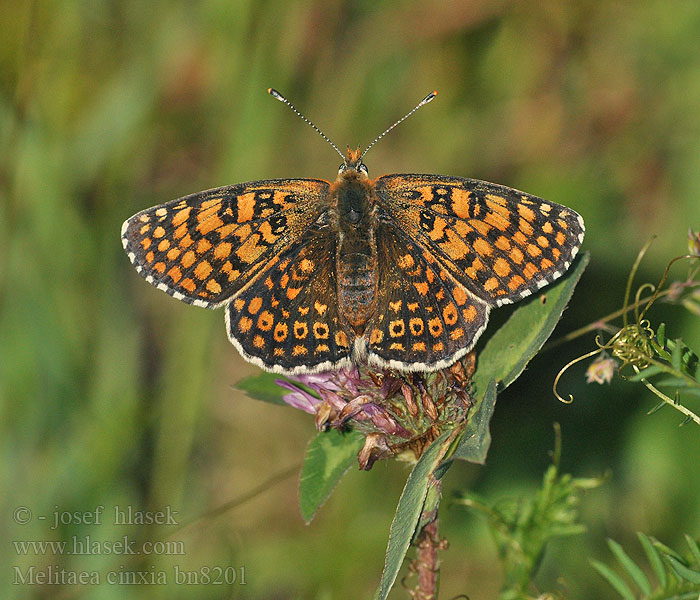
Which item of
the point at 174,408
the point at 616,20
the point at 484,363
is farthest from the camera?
the point at 616,20

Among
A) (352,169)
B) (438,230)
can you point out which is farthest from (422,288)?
(352,169)

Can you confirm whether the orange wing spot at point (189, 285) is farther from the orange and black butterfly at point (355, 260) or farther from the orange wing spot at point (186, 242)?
the orange wing spot at point (186, 242)

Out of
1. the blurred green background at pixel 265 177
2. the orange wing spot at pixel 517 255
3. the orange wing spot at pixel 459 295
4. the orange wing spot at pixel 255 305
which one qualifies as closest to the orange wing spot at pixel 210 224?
the orange wing spot at pixel 255 305

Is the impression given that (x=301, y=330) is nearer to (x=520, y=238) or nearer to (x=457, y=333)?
(x=457, y=333)

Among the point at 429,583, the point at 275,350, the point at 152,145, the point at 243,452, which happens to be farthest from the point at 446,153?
the point at 429,583

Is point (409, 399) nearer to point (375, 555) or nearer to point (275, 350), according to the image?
point (275, 350)

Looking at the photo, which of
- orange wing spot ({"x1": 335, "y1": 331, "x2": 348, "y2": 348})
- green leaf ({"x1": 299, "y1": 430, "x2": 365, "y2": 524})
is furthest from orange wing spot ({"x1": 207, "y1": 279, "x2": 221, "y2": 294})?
green leaf ({"x1": 299, "y1": 430, "x2": 365, "y2": 524})

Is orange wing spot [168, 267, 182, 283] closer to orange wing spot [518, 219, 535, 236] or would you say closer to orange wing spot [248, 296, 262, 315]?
orange wing spot [248, 296, 262, 315]
